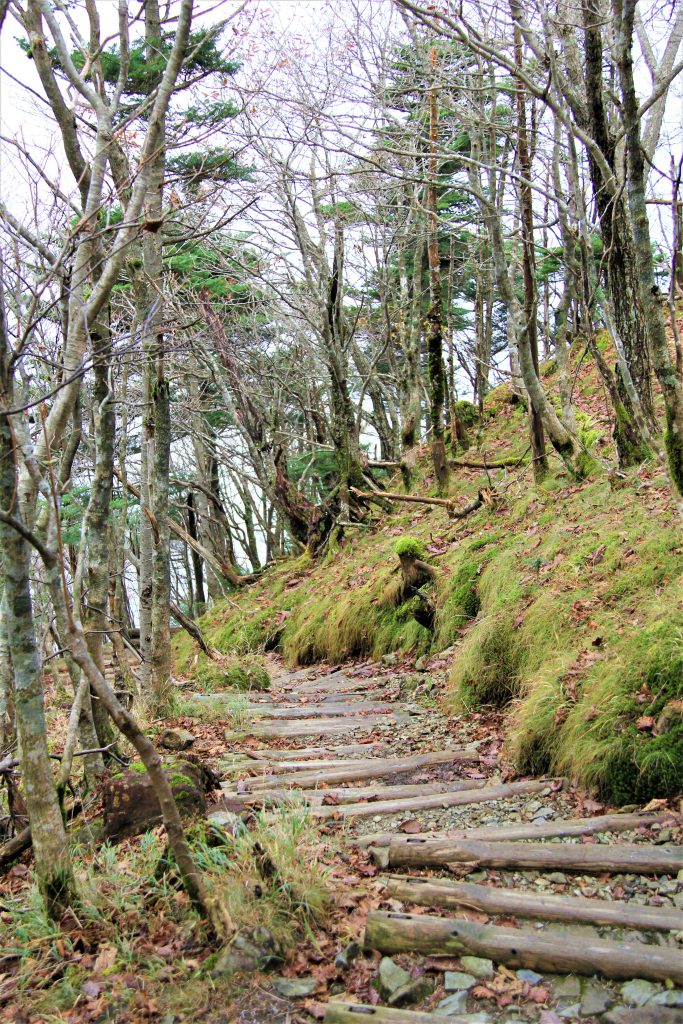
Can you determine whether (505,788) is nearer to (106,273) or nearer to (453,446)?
(106,273)

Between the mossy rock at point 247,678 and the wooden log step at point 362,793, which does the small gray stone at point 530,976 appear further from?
the mossy rock at point 247,678

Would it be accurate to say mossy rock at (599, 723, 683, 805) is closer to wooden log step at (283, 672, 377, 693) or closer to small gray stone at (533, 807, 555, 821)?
small gray stone at (533, 807, 555, 821)

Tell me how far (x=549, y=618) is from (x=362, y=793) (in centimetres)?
211

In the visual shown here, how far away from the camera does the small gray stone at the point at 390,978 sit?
3.07m

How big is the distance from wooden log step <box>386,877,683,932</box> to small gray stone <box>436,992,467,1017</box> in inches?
19.6

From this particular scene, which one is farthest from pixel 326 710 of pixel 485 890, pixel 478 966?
pixel 478 966

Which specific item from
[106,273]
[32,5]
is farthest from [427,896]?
[32,5]

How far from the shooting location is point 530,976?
3.04 meters

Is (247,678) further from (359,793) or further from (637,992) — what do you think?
(637,992)

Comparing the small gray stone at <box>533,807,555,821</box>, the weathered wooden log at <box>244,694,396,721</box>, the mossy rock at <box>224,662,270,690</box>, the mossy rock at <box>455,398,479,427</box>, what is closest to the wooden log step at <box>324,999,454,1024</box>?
the small gray stone at <box>533,807,555,821</box>

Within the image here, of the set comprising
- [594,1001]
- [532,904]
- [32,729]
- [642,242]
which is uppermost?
[642,242]

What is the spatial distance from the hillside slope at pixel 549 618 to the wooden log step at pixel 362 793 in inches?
20.5

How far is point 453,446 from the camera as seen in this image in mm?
15266

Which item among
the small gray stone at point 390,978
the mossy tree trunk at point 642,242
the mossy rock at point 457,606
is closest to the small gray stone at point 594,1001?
the small gray stone at point 390,978
